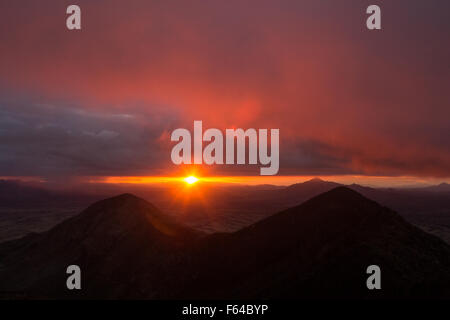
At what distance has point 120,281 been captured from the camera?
23.7 m

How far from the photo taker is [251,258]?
2170 centimetres

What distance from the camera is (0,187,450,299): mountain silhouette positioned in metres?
16.8

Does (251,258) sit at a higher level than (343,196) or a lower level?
lower

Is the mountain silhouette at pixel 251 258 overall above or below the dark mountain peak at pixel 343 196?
below

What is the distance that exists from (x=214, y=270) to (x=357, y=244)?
906 centimetres

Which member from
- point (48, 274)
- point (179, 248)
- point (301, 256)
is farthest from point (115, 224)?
point (301, 256)

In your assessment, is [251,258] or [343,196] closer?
[251,258]

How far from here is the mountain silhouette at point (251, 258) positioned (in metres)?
16.8

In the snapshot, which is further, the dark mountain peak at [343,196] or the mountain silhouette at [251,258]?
the dark mountain peak at [343,196]

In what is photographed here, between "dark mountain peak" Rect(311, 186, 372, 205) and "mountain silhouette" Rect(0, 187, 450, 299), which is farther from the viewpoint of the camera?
"dark mountain peak" Rect(311, 186, 372, 205)

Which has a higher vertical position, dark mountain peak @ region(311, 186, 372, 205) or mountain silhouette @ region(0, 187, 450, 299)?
dark mountain peak @ region(311, 186, 372, 205)
